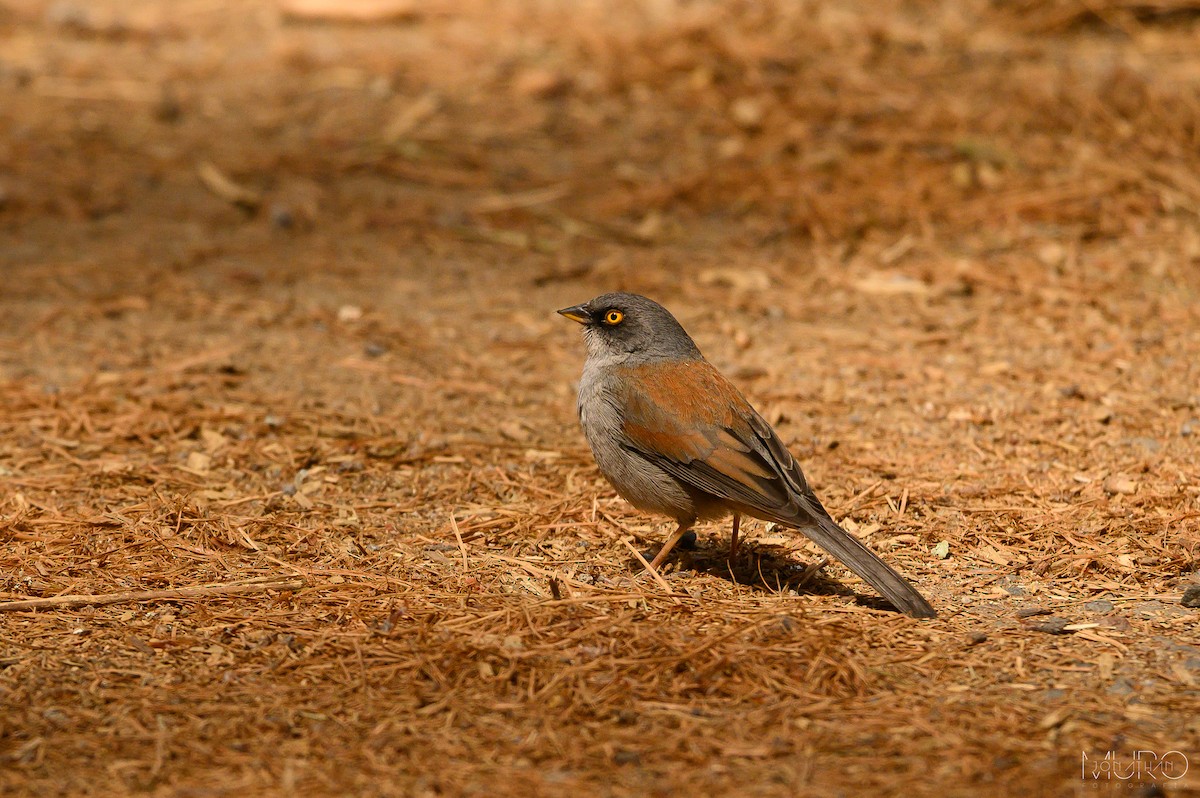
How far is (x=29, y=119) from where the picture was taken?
1045cm

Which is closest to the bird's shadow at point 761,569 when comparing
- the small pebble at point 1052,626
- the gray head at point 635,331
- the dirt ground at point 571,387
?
the dirt ground at point 571,387

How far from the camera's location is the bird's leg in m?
5.32

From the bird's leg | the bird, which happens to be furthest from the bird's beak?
the bird's leg

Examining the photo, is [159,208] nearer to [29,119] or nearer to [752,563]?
[29,119]

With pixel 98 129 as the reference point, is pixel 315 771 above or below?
below

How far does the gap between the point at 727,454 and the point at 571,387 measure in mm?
2098

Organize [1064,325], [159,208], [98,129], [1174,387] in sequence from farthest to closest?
[98,129] < [159,208] < [1064,325] < [1174,387]

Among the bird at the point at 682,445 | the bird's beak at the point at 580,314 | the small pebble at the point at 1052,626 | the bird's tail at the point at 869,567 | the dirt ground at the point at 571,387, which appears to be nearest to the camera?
the dirt ground at the point at 571,387

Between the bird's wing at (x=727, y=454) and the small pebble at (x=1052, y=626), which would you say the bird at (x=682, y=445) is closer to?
the bird's wing at (x=727, y=454)

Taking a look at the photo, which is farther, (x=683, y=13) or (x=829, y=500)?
(x=683, y=13)

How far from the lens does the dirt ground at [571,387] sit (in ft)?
13.0

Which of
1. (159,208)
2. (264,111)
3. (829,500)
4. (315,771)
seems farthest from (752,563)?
(264,111)

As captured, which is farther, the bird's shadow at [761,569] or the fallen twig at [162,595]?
the bird's shadow at [761,569]

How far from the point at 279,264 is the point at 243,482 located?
119 inches
